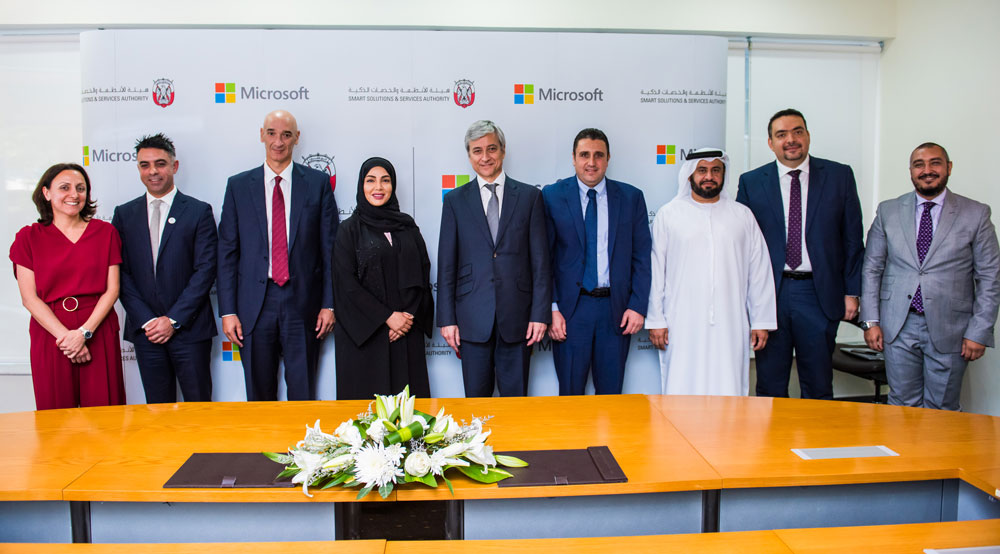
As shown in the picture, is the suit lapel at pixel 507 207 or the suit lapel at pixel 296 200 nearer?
the suit lapel at pixel 507 207

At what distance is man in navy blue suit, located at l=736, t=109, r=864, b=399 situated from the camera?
3746 millimetres

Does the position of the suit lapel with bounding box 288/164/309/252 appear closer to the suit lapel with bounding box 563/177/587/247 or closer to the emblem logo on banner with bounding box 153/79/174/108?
the emblem logo on banner with bounding box 153/79/174/108

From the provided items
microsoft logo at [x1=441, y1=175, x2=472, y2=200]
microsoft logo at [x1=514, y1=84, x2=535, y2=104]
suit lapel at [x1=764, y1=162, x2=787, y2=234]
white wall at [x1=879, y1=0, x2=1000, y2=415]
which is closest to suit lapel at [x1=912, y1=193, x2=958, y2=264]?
suit lapel at [x1=764, y1=162, x2=787, y2=234]

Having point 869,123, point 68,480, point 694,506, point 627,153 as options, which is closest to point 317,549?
point 68,480

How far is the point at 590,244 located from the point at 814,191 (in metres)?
1.28

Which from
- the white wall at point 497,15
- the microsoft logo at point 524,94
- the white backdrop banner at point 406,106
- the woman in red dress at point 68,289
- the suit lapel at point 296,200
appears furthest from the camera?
the white wall at point 497,15

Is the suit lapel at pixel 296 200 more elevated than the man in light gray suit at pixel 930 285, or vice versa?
the suit lapel at pixel 296 200

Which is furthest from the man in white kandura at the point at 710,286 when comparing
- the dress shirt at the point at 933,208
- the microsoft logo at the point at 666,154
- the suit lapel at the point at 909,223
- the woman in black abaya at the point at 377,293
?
the woman in black abaya at the point at 377,293

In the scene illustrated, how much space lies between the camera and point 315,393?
159 inches

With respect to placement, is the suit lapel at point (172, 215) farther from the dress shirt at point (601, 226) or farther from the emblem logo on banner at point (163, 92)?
the dress shirt at point (601, 226)

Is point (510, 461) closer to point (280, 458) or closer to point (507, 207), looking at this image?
point (280, 458)

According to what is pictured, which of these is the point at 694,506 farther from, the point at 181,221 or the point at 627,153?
the point at 181,221

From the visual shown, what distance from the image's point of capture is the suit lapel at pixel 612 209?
3.77 metres

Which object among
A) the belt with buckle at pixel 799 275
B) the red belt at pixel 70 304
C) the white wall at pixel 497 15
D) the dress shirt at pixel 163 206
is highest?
the white wall at pixel 497 15
